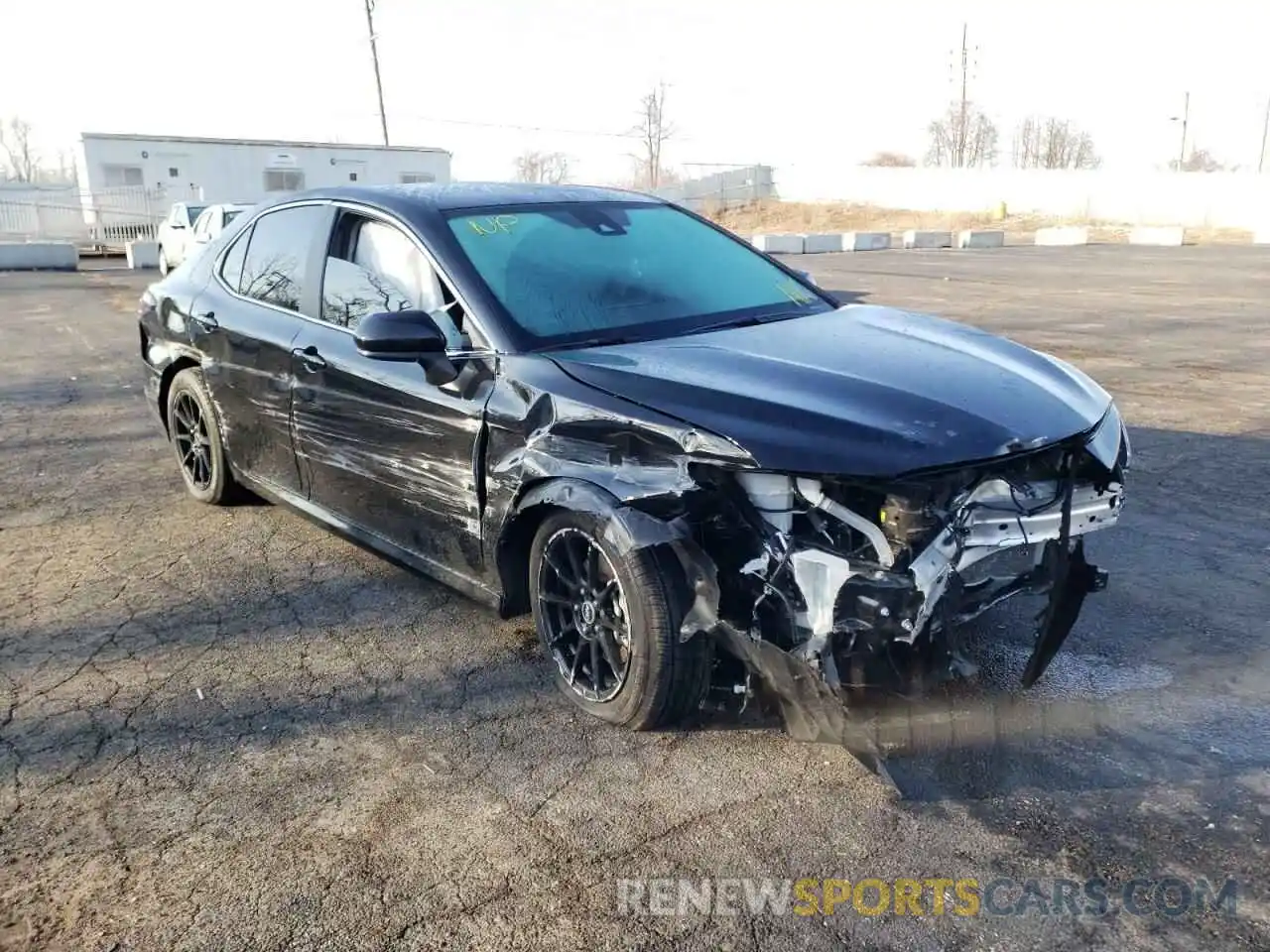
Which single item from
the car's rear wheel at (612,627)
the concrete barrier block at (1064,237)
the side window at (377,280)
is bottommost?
the car's rear wheel at (612,627)

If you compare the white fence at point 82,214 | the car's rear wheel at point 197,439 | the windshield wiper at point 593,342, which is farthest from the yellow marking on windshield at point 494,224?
the white fence at point 82,214

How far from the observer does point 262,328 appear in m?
4.56

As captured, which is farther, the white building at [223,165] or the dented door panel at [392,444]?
the white building at [223,165]

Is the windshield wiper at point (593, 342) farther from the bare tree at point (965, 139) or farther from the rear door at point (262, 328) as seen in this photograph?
the bare tree at point (965, 139)

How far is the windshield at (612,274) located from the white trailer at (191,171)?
3273cm

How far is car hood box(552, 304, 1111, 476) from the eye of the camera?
9.05 feet

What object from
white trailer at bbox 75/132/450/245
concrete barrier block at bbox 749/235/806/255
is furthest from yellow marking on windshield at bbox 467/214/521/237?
white trailer at bbox 75/132/450/245

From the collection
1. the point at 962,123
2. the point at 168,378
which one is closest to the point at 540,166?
the point at 962,123

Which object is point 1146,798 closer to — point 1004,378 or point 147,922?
point 1004,378

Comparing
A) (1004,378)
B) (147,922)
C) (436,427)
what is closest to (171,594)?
(436,427)

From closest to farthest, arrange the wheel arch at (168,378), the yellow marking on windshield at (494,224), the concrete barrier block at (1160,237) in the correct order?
the yellow marking on windshield at (494,224), the wheel arch at (168,378), the concrete barrier block at (1160,237)

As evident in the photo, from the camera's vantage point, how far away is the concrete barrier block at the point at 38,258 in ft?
84.3

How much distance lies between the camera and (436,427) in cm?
360

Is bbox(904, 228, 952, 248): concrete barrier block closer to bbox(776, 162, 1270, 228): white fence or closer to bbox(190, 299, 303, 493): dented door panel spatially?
bbox(776, 162, 1270, 228): white fence
